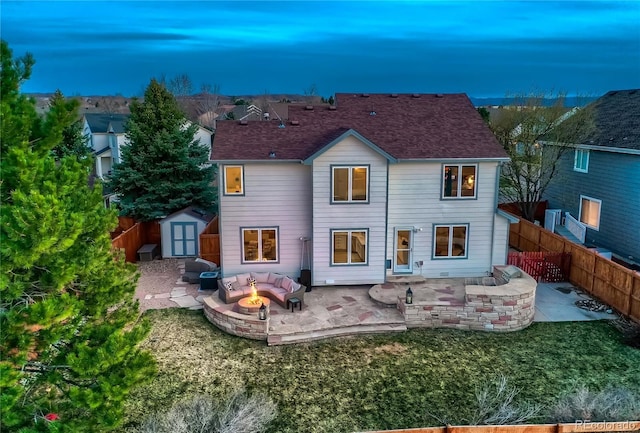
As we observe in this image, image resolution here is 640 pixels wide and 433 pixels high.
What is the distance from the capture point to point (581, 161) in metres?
21.0

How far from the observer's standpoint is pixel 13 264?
558 cm

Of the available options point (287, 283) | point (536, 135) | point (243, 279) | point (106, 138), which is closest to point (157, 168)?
point (243, 279)

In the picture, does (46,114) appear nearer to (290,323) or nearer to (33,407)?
(33,407)

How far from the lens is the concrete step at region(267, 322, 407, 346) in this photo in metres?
12.5

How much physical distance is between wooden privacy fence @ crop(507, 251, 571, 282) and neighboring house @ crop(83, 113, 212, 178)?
25.7 m

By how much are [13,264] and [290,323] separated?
8.46m

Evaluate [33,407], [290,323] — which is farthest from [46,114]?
[290,323]

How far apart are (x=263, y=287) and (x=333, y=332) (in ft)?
10.9

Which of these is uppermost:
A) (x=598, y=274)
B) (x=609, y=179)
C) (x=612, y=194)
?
(x=609, y=179)

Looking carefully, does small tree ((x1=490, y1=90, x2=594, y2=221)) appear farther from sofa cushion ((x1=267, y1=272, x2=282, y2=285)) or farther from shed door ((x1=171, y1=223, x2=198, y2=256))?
shed door ((x1=171, y1=223, x2=198, y2=256))

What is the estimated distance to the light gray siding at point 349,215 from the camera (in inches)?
595

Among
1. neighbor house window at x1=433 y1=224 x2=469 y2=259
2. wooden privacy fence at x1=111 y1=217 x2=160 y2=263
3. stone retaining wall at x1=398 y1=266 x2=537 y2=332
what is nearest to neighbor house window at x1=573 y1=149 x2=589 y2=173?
neighbor house window at x1=433 y1=224 x2=469 y2=259

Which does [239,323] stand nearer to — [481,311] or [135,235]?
[481,311]

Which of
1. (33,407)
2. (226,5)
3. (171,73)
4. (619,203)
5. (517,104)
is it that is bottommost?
(33,407)
